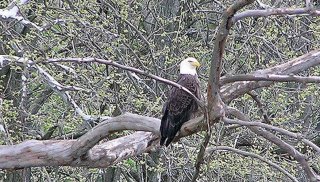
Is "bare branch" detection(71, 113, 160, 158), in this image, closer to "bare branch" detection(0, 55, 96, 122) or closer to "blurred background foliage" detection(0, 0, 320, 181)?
"bare branch" detection(0, 55, 96, 122)

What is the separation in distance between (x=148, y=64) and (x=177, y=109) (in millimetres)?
2361

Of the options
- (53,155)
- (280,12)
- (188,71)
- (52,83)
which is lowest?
(53,155)

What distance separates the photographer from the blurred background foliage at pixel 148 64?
644cm

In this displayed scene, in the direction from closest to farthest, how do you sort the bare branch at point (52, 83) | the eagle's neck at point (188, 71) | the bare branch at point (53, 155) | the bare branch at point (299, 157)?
the bare branch at point (299, 157) < the bare branch at point (53, 155) < the eagle's neck at point (188, 71) < the bare branch at point (52, 83)

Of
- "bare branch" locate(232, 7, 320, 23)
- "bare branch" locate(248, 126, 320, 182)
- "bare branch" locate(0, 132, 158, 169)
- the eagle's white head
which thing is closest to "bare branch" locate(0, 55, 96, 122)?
the eagle's white head

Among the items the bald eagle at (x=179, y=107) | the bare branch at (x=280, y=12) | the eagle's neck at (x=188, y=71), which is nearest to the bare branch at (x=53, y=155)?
the bald eagle at (x=179, y=107)

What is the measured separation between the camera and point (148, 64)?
6930 mm

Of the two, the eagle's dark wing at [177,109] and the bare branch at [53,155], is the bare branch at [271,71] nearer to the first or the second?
the eagle's dark wing at [177,109]

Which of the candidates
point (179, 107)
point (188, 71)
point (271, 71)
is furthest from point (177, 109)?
point (188, 71)

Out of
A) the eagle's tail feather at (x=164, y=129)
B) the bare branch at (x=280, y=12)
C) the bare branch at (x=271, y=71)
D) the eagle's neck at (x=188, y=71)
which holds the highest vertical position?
the bare branch at (x=280, y=12)

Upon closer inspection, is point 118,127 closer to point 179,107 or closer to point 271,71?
point 179,107

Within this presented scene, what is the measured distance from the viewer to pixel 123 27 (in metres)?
7.07

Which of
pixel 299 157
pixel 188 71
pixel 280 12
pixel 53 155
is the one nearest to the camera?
pixel 280 12

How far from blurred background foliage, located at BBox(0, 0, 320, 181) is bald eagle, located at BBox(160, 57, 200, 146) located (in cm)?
109
